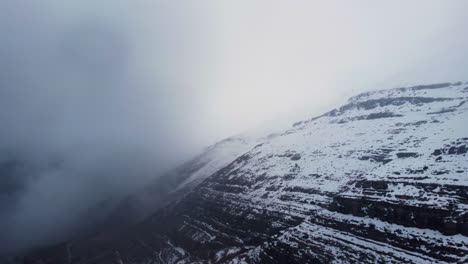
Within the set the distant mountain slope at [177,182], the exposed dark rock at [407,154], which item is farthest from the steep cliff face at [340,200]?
the distant mountain slope at [177,182]

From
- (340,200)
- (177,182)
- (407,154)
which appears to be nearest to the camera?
(340,200)

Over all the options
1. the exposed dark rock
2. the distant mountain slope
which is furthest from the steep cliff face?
the distant mountain slope

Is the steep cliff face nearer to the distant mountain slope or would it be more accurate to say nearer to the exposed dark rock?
the exposed dark rock

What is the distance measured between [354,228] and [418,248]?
1080 centimetres

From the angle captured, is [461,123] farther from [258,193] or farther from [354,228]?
[258,193]

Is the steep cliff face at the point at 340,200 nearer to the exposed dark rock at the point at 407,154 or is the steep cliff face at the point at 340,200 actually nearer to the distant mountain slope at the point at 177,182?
the exposed dark rock at the point at 407,154

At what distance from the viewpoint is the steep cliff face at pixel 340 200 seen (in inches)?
→ 1690

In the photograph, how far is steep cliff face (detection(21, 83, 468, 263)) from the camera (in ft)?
141

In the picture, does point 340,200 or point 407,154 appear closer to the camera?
point 340,200

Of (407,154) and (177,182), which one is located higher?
(407,154)

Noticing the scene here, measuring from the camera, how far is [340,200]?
5656 cm

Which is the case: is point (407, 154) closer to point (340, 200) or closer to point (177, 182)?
point (340, 200)

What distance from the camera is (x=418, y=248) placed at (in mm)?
38938

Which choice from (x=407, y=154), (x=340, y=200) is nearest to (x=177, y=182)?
(x=340, y=200)
